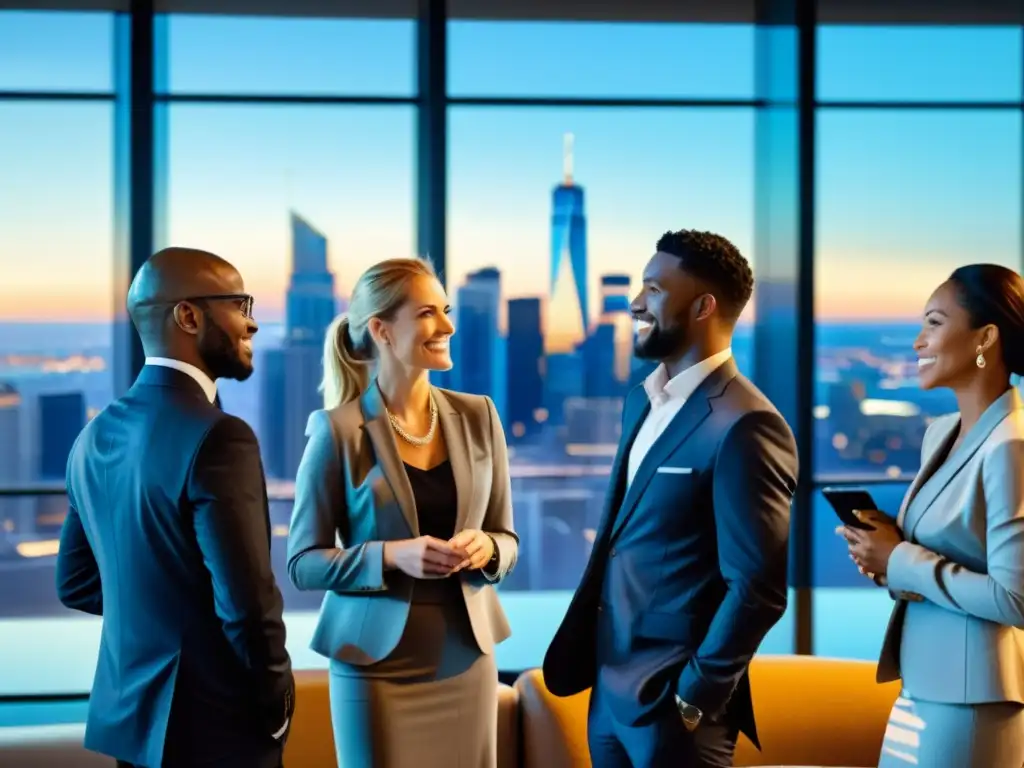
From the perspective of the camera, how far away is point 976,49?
17.8ft

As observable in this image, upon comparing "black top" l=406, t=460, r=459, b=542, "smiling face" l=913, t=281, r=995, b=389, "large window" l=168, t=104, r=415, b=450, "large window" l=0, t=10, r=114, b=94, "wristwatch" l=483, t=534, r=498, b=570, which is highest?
"large window" l=0, t=10, r=114, b=94

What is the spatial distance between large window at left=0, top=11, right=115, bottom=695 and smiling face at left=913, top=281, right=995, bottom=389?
3890mm

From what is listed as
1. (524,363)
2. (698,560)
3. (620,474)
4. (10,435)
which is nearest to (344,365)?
(620,474)

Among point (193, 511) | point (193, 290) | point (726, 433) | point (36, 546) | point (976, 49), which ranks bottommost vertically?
point (36, 546)

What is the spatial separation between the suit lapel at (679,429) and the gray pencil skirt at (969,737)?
0.67 m

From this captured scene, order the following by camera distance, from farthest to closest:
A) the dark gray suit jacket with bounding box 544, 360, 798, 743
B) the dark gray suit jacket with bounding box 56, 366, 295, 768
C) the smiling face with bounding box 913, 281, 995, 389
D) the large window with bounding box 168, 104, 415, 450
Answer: the large window with bounding box 168, 104, 415, 450 < the smiling face with bounding box 913, 281, 995, 389 < the dark gray suit jacket with bounding box 544, 360, 798, 743 < the dark gray suit jacket with bounding box 56, 366, 295, 768

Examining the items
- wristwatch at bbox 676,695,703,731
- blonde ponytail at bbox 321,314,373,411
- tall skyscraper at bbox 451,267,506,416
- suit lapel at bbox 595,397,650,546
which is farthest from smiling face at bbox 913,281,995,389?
tall skyscraper at bbox 451,267,506,416

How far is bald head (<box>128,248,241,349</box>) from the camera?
2.11m

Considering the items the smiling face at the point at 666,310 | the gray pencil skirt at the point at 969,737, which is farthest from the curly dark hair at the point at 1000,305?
the gray pencil skirt at the point at 969,737

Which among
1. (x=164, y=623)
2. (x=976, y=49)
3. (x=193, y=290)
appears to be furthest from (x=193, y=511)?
(x=976, y=49)

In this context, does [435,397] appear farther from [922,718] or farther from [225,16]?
[225,16]

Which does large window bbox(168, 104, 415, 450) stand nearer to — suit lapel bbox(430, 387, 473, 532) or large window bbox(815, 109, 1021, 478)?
large window bbox(815, 109, 1021, 478)

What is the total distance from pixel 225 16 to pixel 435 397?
3.12 m

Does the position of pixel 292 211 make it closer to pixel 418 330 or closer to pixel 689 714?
pixel 418 330
